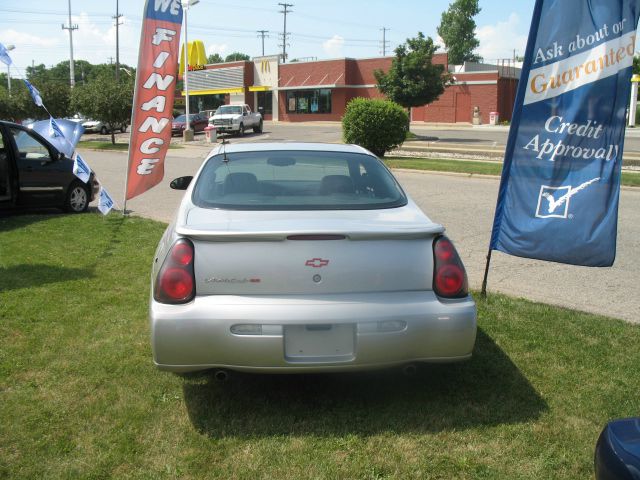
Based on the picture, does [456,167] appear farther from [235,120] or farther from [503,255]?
[235,120]

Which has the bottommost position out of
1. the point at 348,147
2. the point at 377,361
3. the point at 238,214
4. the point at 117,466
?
the point at 117,466

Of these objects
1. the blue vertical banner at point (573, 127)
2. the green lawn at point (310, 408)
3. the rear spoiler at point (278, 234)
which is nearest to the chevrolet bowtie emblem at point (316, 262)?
the rear spoiler at point (278, 234)

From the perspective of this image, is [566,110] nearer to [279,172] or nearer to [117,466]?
[279,172]

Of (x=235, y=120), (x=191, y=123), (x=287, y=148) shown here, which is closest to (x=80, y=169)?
(x=287, y=148)

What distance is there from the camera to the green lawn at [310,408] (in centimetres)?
328

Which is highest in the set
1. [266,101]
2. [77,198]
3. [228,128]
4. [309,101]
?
[266,101]

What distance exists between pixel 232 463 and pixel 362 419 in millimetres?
826

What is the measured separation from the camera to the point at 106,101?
1166 inches

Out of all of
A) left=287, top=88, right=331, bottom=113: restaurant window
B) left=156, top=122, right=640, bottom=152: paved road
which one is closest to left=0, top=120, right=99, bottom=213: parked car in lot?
left=156, top=122, right=640, bottom=152: paved road

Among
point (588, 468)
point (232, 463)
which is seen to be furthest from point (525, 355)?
point (232, 463)

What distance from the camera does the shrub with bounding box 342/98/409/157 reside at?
2083cm

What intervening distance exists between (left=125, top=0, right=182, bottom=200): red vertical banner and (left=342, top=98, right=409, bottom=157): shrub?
11482 mm

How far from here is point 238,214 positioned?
397 cm

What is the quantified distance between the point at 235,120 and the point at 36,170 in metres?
29.9
